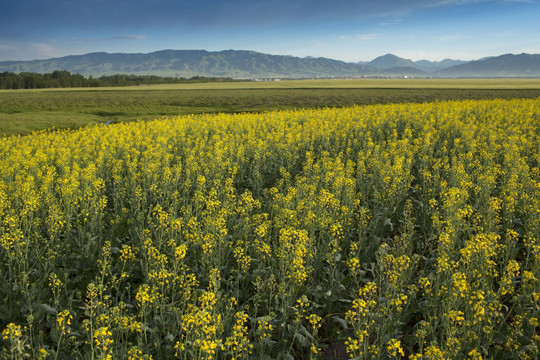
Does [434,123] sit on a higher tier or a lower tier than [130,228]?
higher

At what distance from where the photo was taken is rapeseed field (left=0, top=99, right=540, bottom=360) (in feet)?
15.5

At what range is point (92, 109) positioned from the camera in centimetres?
6366

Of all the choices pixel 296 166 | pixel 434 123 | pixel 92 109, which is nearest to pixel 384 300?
pixel 296 166

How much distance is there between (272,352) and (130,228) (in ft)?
16.0

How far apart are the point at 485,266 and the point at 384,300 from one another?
1698 millimetres

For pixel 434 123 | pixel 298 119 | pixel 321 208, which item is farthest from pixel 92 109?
pixel 321 208

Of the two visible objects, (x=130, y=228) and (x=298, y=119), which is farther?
(x=298, y=119)

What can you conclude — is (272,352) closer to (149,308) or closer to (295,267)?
(295,267)

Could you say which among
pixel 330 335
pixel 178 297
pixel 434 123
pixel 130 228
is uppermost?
pixel 434 123

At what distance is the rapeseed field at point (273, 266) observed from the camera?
4715 mm

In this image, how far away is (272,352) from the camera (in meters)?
5.16

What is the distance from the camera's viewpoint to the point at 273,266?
22.7 ft

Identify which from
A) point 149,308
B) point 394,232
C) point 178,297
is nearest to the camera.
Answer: point 149,308

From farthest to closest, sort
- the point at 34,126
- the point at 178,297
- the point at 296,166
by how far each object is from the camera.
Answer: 1. the point at 34,126
2. the point at 296,166
3. the point at 178,297
